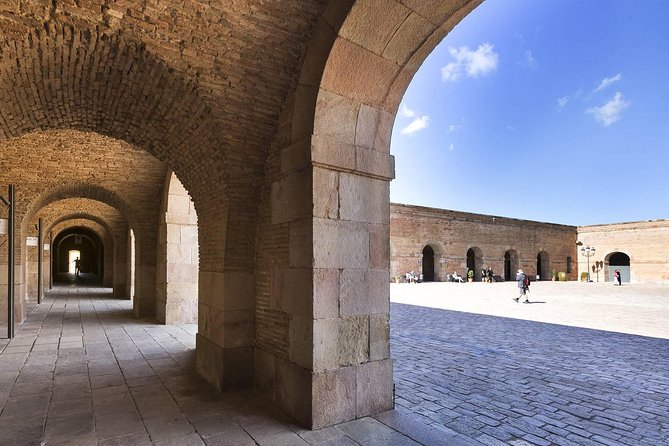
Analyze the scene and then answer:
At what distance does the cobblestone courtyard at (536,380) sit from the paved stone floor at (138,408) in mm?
644

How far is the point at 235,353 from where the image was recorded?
4.55 meters

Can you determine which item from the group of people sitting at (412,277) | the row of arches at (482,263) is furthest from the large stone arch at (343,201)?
the row of arches at (482,263)

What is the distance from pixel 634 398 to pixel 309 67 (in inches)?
188

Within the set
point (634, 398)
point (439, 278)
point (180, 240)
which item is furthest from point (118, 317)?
point (439, 278)

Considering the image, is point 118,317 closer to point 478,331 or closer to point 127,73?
point 127,73

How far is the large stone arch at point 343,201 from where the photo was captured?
3.50 m

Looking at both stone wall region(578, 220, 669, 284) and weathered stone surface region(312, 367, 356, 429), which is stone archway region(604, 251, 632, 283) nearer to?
stone wall region(578, 220, 669, 284)

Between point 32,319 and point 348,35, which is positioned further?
point 32,319

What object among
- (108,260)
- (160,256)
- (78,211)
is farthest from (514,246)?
(78,211)

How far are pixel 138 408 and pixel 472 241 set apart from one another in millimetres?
26104

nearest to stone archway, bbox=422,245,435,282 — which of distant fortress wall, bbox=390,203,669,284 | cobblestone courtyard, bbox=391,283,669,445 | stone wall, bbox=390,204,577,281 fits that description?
distant fortress wall, bbox=390,203,669,284

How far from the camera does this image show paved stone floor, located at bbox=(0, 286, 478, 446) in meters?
3.23

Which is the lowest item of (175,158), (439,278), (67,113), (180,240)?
(439,278)

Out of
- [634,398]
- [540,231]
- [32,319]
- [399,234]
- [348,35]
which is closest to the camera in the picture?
[348,35]
